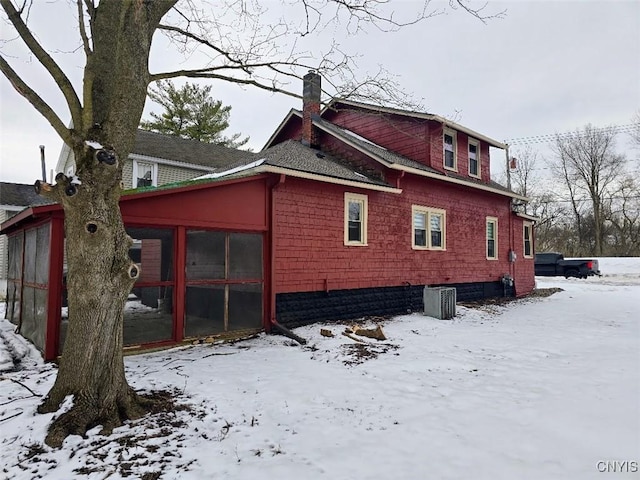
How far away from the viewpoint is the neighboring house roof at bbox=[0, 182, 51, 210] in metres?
18.3

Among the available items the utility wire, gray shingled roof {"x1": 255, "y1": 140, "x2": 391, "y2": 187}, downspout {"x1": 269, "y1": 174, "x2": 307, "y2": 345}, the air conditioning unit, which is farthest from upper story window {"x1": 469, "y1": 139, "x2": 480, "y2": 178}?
the utility wire

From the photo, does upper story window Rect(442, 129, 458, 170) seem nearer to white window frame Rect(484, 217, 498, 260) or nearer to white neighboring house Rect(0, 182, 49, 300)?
white window frame Rect(484, 217, 498, 260)

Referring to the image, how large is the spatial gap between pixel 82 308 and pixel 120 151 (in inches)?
65.1

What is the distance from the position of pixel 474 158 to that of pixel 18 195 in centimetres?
2169

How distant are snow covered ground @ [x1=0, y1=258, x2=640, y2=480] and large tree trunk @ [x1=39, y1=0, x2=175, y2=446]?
1.13ft

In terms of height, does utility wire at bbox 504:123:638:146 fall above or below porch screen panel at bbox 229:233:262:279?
above

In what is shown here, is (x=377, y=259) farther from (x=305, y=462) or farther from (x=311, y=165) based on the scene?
(x=305, y=462)

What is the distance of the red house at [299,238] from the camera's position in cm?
671

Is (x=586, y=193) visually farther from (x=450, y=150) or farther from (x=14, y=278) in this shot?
(x=14, y=278)

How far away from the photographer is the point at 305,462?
315 centimetres

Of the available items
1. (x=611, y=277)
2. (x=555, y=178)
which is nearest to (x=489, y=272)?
(x=611, y=277)

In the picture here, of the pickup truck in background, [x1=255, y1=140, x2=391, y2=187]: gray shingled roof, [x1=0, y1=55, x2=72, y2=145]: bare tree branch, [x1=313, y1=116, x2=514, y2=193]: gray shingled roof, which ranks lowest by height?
the pickup truck in background

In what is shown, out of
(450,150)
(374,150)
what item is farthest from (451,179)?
(374,150)

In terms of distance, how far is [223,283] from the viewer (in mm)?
→ 7312
